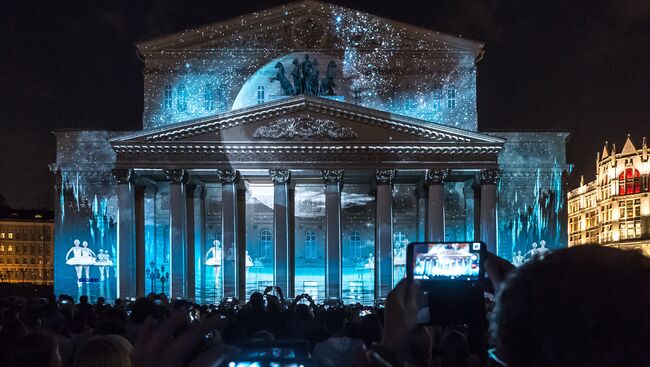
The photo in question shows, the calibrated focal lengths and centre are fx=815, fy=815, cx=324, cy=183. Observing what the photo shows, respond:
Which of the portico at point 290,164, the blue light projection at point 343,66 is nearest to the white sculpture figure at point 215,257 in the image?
the portico at point 290,164

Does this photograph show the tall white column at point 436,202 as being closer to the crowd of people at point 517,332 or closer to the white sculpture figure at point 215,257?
the white sculpture figure at point 215,257

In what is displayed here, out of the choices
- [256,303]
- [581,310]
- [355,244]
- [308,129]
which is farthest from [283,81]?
[581,310]

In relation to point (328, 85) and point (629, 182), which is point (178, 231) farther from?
point (629, 182)

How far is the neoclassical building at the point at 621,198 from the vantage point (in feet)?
407

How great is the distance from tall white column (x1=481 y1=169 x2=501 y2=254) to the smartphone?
4328 centimetres

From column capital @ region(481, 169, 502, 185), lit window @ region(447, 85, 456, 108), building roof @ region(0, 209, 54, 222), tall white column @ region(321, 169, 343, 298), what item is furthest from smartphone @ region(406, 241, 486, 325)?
building roof @ region(0, 209, 54, 222)

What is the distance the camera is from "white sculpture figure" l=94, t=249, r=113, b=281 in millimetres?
51125

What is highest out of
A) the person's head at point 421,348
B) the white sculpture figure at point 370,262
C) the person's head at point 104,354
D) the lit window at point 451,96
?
the lit window at point 451,96

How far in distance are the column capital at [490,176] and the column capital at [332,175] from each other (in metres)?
8.42

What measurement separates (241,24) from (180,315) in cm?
5118

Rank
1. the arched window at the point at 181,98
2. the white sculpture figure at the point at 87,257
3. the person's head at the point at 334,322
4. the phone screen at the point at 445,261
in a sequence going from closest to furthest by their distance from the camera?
the phone screen at the point at 445,261 < the person's head at the point at 334,322 < the white sculpture figure at the point at 87,257 < the arched window at the point at 181,98

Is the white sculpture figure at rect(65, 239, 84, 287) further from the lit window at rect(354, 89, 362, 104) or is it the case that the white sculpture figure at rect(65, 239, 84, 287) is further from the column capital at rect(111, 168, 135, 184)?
the lit window at rect(354, 89, 362, 104)

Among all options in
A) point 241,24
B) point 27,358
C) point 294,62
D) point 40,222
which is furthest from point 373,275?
point 40,222

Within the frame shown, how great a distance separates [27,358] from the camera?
501cm
